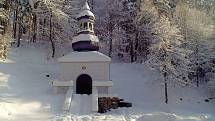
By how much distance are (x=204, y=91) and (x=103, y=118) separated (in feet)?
60.3

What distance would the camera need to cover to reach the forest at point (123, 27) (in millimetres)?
42781

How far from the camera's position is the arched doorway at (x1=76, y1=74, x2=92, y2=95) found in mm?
35344

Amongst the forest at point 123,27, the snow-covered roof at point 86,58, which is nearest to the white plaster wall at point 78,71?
the snow-covered roof at point 86,58

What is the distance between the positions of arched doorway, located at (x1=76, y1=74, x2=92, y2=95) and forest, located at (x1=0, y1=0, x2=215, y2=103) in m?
8.50

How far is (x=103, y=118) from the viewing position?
25781 mm

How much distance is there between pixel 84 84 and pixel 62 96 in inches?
152

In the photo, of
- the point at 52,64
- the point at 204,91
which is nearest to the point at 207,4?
the point at 204,91

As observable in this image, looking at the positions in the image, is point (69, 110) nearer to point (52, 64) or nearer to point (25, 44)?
point (52, 64)

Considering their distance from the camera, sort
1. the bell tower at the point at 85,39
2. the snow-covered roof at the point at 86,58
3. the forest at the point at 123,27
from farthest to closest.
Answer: the forest at the point at 123,27
the bell tower at the point at 85,39
the snow-covered roof at the point at 86,58

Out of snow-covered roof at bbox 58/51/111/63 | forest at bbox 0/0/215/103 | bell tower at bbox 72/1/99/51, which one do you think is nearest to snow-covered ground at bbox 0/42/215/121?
forest at bbox 0/0/215/103

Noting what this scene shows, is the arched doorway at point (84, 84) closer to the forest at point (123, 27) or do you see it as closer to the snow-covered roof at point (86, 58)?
the snow-covered roof at point (86, 58)

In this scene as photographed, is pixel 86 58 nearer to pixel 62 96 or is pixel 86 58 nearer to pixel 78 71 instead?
pixel 78 71

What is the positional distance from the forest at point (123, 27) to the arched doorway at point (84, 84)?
8.50 metres

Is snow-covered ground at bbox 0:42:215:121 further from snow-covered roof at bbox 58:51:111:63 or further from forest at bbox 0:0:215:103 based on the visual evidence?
snow-covered roof at bbox 58:51:111:63
